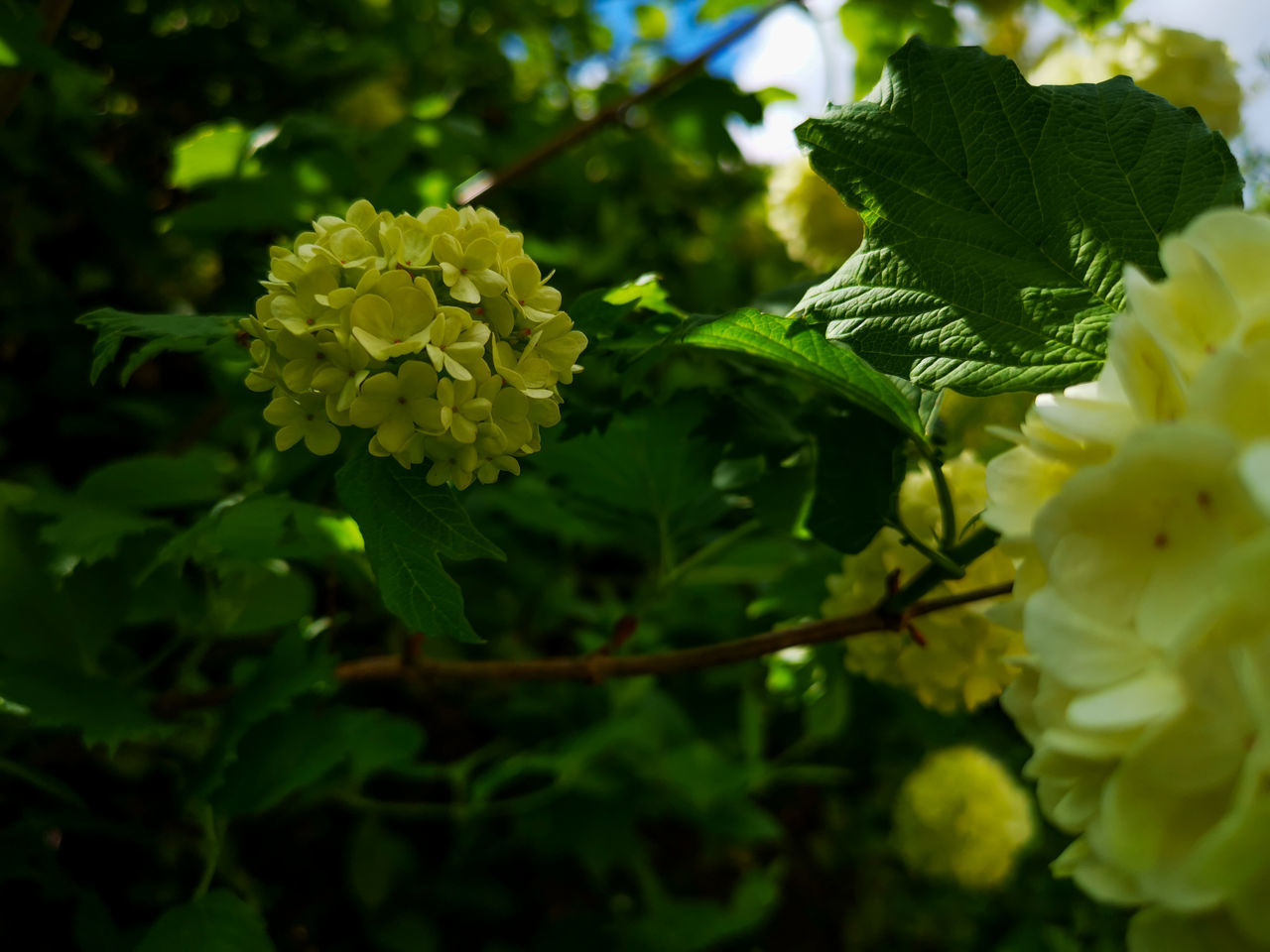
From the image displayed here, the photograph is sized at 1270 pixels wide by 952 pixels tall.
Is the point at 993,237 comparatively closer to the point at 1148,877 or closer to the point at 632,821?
the point at 1148,877

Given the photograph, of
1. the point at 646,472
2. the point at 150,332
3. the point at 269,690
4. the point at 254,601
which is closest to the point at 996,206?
the point at 646,472

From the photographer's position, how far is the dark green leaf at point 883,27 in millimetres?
1760

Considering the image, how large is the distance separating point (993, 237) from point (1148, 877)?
1.62ft

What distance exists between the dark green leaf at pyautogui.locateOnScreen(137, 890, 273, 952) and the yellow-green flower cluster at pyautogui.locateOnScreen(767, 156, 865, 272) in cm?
141

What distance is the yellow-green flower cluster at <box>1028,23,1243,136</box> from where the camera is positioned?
1387mm

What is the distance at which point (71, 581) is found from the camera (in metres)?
1.13

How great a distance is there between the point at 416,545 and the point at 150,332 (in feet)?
0.89

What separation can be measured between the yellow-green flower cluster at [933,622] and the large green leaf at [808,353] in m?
0.20

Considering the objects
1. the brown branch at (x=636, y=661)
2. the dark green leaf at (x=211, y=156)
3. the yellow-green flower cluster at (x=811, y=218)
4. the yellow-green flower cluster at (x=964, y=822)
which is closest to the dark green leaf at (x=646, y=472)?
the brown branch at (x=636, y=661)

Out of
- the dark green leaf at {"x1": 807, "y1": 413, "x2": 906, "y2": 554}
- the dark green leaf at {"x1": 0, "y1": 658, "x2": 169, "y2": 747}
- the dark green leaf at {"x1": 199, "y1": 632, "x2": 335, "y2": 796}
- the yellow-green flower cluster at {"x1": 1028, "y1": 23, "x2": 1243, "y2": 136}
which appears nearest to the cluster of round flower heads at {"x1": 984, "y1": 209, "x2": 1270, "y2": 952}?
the dark green leaf at {"x1": 807, "y1": 413, "x2": 906, "y2": 554}

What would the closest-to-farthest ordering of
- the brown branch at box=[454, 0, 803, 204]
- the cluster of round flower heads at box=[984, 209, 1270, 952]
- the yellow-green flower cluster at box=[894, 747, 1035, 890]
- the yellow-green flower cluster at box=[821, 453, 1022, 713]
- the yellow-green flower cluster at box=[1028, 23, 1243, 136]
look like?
the cluster of round flower heads at box=[984, 209, 1270, 952], the yellow-green flower cluster at box=[821, 453, 1022, 713], the yellow-green flower cluster at box=[1028, 23, 1243, 136], the brown branch at box=[454, 0, 803, 204], the yellow-green flower cluster at box=[894, 747, 1035, 890]

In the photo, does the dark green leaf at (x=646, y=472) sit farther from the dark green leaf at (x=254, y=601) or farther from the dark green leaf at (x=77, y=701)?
the dark green leaf at (x=77, y=701)

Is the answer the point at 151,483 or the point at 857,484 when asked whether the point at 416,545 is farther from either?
the point at 151,483

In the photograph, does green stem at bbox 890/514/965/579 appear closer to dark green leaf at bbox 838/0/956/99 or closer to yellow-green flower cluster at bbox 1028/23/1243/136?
yellow-green flower cluster at bbox 1028/23/1243/136
